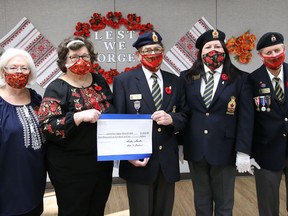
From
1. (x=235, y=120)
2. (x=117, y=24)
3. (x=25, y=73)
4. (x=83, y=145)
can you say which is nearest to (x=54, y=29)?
(x=117, y=24)

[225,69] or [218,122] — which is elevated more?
[225,69]

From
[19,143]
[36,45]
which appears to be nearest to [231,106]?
[19,143]

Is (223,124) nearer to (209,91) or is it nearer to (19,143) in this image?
(209,91)

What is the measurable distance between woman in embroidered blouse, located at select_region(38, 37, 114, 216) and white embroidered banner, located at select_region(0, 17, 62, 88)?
2.14m

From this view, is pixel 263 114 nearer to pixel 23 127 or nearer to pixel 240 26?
pixel 23 127

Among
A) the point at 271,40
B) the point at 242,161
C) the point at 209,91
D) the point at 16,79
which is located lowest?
the point at 242,161

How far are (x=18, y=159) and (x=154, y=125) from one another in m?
0.86

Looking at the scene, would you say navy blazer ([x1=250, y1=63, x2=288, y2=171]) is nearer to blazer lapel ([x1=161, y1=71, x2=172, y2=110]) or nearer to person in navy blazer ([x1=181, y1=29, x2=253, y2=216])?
person in navy blazer ([x1=181, y1=29, x2=253, y2=216])

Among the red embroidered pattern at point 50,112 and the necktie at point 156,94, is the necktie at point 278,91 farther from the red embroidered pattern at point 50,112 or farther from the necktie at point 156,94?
the red embroidered pattern at point 50,112

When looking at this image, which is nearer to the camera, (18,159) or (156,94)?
(18,159)

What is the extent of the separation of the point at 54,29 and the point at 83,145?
8.39 feet

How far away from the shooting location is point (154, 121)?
206 cm

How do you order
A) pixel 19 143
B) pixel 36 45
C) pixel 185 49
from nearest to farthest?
pixel 19 143
pixel 36 45
pixel 185 49

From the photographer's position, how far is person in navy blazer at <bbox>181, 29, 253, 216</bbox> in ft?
7.12
